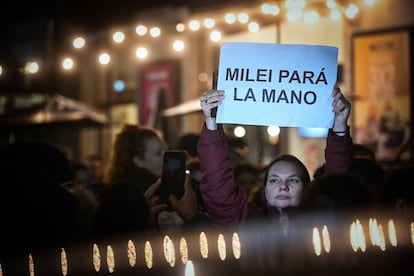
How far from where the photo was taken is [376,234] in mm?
3365

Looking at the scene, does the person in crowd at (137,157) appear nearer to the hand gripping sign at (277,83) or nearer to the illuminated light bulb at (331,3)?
the hand gripping sign at (277,83)

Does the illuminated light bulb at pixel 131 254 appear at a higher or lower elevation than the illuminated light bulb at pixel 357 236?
lower

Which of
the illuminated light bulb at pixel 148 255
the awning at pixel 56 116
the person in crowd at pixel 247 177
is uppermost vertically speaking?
the awning at pixel 56 116

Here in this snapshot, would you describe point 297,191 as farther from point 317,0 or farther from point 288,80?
point 317,0

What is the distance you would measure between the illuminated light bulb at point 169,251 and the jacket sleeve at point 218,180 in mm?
893

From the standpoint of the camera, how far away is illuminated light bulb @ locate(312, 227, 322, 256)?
10.6 feet

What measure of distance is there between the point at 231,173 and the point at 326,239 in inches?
53.1

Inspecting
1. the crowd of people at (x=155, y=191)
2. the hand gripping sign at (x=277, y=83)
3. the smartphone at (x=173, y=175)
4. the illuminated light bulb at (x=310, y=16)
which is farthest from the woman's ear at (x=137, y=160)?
the illuminated light bulb at (x=310, y=16)

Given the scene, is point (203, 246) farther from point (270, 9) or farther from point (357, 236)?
point (270, 9)

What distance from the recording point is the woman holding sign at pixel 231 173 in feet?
14.7

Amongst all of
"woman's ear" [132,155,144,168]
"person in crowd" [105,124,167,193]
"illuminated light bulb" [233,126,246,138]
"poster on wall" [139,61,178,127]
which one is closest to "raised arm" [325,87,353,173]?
"person in crowd" [105,124,167,193]

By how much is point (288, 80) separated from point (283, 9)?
858cm

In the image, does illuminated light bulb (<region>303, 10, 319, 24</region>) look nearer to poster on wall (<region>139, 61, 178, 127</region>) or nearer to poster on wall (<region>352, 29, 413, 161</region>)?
poster on wall (<region>352, 29, 413, 161</region>)

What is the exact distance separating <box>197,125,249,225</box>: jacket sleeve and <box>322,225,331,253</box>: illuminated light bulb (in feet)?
4.13
